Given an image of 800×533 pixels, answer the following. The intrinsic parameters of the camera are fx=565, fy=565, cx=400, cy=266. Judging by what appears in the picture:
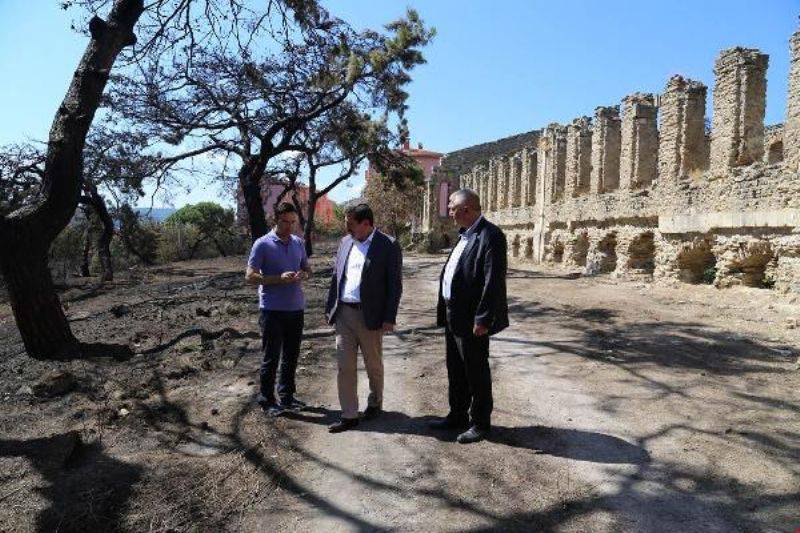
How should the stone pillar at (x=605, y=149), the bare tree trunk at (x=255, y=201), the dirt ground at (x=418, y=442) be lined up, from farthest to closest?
the stone pillar at (x=605, y=149) → the bare tree trunk at (x=255, y=201) → the dirt ground at (x=418, y=442)

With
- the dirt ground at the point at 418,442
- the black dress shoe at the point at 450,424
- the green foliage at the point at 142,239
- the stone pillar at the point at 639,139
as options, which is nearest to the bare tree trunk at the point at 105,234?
the green foliage at the point at 142,239

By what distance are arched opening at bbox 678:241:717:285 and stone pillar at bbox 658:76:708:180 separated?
1793 millimetres

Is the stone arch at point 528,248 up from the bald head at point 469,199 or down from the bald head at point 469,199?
down

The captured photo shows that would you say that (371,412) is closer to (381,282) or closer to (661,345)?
(381,282)

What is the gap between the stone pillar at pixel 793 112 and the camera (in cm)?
937

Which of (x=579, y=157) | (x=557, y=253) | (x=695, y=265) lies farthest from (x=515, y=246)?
(x=695, y=265)

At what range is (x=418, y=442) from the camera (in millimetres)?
4137

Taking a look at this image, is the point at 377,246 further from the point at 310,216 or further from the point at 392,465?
the point at 310,216

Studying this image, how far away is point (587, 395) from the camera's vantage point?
16.7 ft

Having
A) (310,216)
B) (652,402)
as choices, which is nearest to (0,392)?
(652,402)

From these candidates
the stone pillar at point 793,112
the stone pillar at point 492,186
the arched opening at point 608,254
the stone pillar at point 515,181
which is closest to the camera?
the stone pillar at point 793,112

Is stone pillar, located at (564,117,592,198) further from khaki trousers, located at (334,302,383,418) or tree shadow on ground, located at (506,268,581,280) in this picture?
khaki trousers, located at (334,302,383,418)

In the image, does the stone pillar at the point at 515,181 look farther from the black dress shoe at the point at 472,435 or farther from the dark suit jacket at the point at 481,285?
the black dress shoe at the point at 472,435

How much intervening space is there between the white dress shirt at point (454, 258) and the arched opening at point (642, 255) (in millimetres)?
11689
